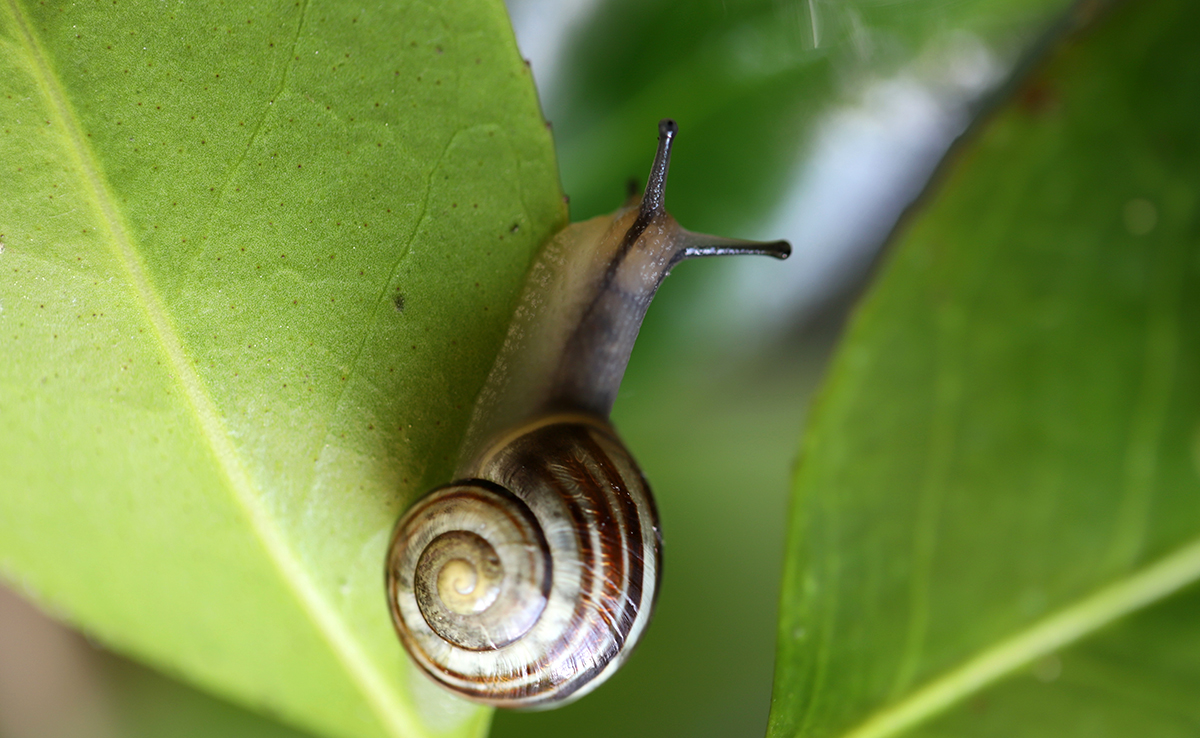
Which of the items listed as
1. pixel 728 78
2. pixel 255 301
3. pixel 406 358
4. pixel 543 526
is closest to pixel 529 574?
pixel 543 526

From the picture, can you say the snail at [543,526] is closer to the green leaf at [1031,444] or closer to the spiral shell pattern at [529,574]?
the spiral shell pattern at [529,574]

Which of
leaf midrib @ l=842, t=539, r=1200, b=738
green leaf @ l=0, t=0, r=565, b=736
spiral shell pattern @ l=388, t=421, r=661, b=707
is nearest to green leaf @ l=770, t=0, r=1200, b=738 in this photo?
leaf midrib @ l=842, t=539, r=1200, b=738

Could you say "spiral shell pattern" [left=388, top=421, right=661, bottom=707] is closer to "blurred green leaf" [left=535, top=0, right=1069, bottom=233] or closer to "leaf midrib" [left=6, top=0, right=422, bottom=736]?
"leaf midrib" [left=6, top=0, right=422, bottom=736]

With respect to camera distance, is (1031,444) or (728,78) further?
(728,78)

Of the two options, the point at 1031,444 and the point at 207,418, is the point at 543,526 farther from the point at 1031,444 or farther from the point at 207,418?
the point at 1031,444

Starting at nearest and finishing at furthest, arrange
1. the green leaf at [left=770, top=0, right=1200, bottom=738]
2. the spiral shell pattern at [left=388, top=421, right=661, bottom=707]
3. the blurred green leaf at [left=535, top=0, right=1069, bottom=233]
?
the green leaf at [left=770, top=0, right=1200, bottom=738] < the spiral shell pattern at [left=388, top=421, right=661, bottom=707] < the blurred green leaf at [left=535, top=0, right=1069, bottom=233]

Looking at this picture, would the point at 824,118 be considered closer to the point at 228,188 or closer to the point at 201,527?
the point at 228,188

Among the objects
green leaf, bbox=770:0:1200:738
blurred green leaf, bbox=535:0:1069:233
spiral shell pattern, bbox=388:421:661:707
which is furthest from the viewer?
blurred green leaf, bbox=535:0:1069:233
